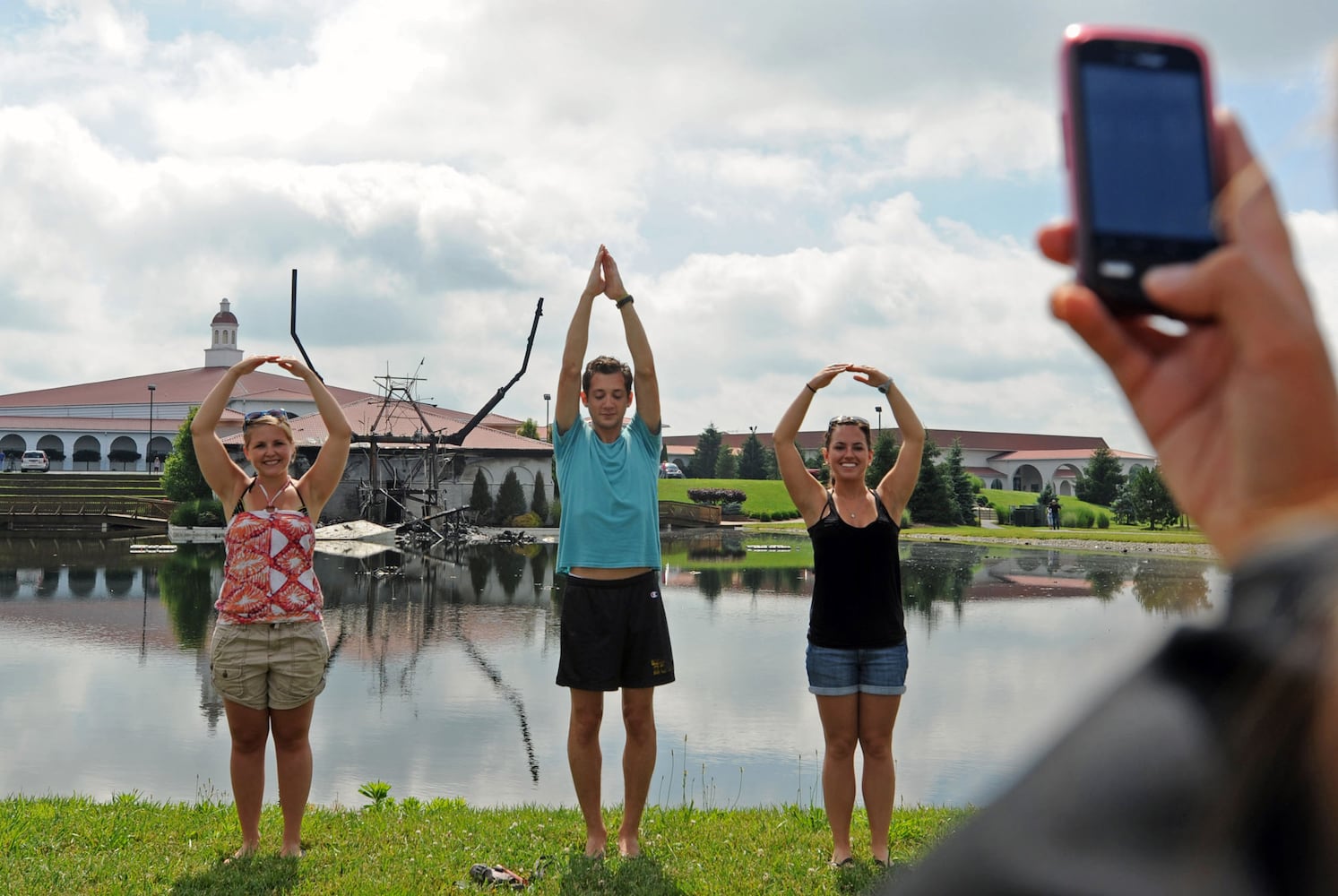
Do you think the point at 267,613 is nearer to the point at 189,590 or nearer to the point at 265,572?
the point at 265,572

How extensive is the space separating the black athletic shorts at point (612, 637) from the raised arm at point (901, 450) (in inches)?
45.8

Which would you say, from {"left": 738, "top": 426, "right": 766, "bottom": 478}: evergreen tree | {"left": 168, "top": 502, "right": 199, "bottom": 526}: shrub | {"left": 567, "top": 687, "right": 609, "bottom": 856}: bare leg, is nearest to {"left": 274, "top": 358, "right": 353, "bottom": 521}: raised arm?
{"left": 567, "top": 687, "right": 609, "bottom": 856}: bare leg

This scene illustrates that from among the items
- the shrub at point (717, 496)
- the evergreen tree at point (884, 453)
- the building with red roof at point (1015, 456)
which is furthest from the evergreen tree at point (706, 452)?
the evergreen tree at point (884, 453)

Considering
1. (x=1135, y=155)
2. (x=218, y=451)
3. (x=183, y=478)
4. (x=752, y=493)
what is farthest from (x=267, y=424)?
(x=752, y=493)

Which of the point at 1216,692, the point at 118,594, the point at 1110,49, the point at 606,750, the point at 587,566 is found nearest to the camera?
the point at 1216,692

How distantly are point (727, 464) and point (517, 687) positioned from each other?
71843mm

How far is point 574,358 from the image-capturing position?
5082 millimetres

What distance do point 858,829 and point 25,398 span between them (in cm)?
9132

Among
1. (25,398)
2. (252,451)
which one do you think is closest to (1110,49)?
(252,451)

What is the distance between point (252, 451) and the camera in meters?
4.93

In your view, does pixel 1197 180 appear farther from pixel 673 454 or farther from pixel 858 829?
pixel 673 454

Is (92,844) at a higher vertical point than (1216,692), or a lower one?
lower

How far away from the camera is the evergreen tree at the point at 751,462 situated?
266ft

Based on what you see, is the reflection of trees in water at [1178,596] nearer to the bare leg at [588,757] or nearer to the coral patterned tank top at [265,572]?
the bare leg at [588,757]
